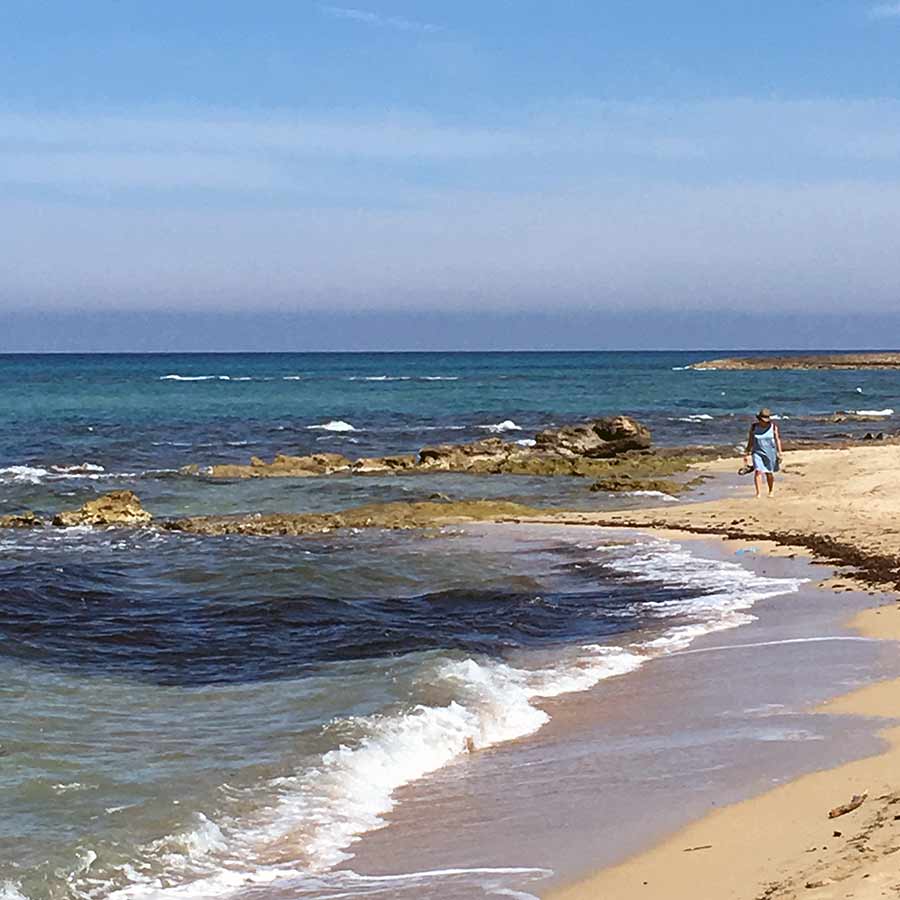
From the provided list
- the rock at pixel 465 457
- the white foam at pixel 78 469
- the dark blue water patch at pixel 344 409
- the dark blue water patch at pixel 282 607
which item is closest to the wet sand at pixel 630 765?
the dark blue water patch at pixel 282 607

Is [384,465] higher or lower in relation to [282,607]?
higher

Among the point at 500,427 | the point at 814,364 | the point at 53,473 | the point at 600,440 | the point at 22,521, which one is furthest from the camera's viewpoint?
the point at 814,364

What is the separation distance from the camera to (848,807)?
5852 mm

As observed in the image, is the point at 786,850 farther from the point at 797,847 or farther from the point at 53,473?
the point at 53,473

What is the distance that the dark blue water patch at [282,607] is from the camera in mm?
11508

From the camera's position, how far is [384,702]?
912 cm

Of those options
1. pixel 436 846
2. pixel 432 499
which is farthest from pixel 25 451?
pixel 436 846

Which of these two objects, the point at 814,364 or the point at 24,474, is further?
the point at 814,364

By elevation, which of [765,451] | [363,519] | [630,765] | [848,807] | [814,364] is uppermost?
[814,364]

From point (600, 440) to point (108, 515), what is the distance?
13586 millimetres

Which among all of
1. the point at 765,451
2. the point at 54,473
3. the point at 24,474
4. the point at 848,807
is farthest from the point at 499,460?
the point at 848,807

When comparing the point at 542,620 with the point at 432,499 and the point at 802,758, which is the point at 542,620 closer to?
the point at 802,758

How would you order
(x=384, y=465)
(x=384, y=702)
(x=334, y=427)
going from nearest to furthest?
(x=384, y=702) < (x=384, y=465) < (x=334, y=427)

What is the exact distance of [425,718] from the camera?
8648 mm
